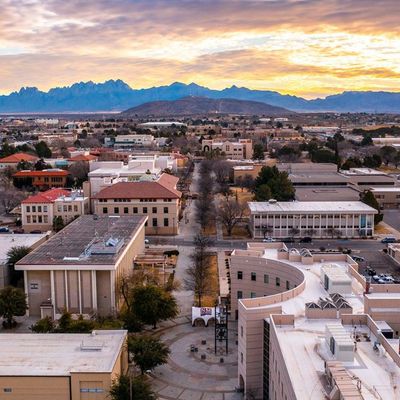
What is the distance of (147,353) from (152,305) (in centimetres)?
540

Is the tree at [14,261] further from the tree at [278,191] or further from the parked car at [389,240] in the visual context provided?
the parked car at [389,240]

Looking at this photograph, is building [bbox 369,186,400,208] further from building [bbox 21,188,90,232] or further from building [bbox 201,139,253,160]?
building [bbox 201,139,253,160]

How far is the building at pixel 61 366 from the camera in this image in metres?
21.2

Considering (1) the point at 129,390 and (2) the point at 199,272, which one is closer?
(1) the point at 129,390

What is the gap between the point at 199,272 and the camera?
37.7m

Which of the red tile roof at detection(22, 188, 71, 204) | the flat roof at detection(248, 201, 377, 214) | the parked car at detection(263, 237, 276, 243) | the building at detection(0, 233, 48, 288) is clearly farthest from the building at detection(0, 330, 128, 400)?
the red tile roof at detection(22, 188, 71, 204)

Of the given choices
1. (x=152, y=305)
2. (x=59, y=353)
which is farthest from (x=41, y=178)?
(x=59, y=353)

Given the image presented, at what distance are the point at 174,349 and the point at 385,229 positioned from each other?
33.1m

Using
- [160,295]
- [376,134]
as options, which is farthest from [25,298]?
[376,134]

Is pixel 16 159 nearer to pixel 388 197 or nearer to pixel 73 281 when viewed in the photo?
pixel 388 197

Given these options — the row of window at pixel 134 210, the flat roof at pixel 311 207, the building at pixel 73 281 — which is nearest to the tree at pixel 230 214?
the flat roof at pixel 311 207

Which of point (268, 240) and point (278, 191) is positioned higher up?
point (278, 191)

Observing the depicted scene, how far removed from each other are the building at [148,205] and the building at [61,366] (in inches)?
1152

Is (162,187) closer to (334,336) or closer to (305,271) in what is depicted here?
(305,271)
